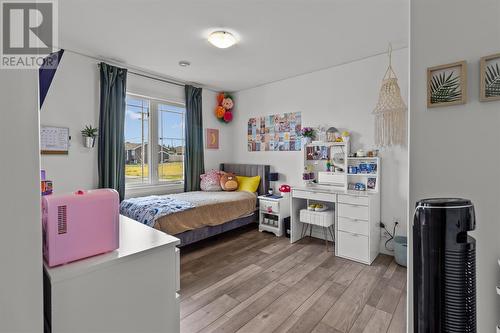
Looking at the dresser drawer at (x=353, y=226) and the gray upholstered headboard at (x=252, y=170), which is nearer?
the dresser drawer at (x=353, y=226)

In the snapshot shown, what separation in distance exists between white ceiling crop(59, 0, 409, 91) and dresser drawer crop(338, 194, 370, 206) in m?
1.79

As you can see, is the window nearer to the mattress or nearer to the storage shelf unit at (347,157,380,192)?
the mattress

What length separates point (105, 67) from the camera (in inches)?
126

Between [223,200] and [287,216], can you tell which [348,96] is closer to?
[287,216]

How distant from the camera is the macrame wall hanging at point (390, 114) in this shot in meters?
2.66

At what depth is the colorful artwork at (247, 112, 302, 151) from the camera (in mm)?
3949

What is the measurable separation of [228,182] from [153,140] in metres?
1.44

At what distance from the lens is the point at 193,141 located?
4332mm

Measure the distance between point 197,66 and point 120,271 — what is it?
10.3 feet

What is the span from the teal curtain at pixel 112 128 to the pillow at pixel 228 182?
61.6 inches

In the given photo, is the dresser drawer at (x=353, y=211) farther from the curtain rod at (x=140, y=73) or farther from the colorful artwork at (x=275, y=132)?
the curtain rod at (x=140, y=73)

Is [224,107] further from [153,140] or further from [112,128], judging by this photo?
[112,128]

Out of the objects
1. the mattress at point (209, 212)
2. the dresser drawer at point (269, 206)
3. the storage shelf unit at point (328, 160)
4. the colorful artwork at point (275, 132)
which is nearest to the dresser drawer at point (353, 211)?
the storage shelf unit at point (328, 160)

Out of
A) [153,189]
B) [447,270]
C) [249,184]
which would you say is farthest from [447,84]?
[153,189]
